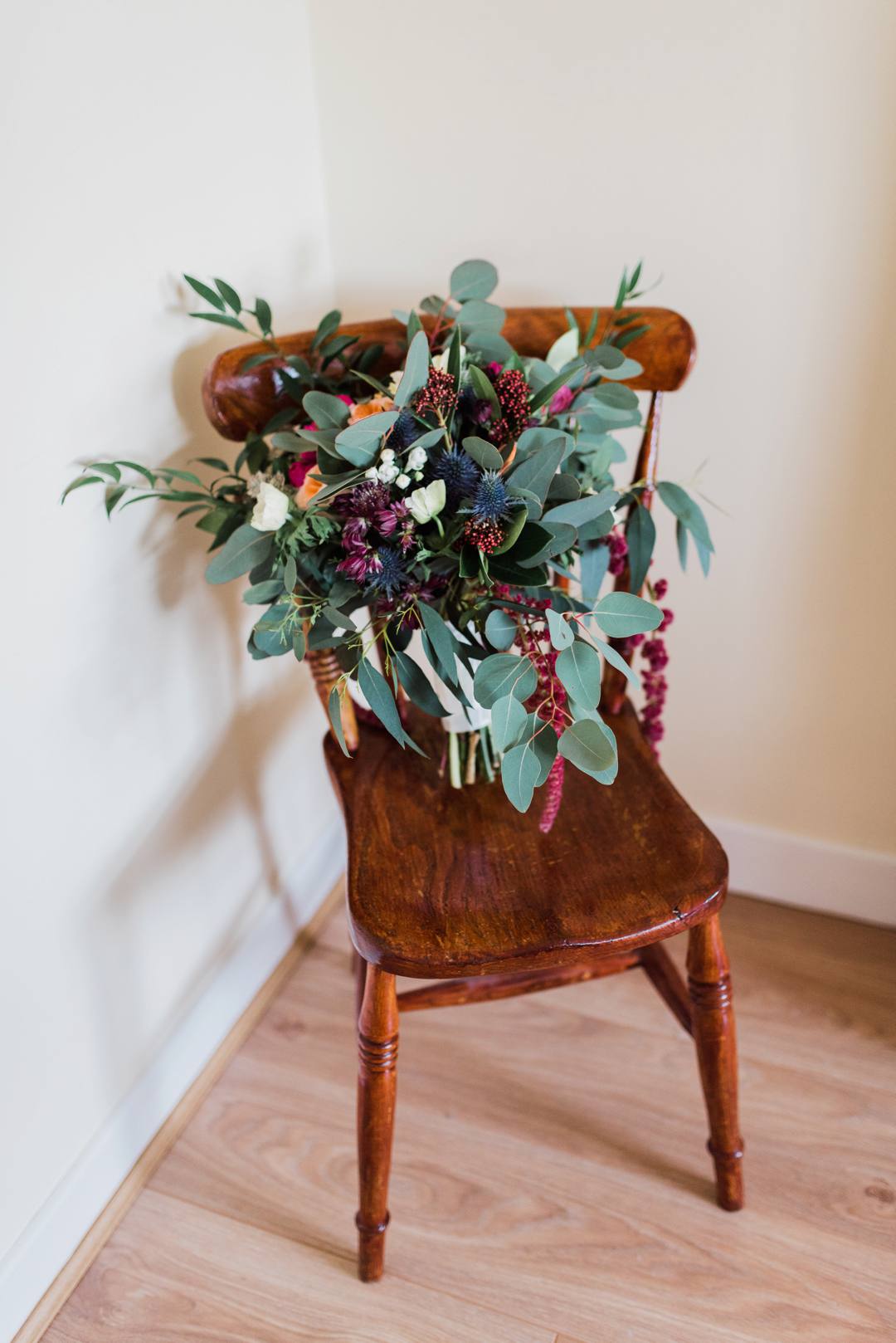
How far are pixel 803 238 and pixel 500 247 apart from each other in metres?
0.36

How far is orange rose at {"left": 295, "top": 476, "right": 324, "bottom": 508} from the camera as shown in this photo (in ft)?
3.00

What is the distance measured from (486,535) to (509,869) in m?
0.34

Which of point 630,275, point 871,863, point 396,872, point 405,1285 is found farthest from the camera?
point 871,863

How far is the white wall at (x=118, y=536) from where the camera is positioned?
0.90m

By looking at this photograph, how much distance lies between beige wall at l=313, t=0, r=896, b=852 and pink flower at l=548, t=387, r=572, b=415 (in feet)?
1.02

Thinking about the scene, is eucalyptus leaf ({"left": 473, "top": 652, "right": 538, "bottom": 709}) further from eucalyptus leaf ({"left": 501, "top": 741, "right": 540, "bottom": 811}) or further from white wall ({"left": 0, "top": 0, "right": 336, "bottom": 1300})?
white wall ({"left": 0, "top": 0, "right": 336, "bottom": 1300})

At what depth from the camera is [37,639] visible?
0.96 meters

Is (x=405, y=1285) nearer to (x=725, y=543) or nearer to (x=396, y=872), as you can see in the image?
(x=396, y=872)

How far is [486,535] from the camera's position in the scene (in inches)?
34.0

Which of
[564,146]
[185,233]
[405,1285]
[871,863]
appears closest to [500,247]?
[564,146]

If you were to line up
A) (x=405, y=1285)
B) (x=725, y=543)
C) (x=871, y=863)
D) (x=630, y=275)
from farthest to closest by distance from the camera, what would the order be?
(x=871, y=863) < (x=725, y=543) < (x=630, y=275) < (x=405, y=1285)

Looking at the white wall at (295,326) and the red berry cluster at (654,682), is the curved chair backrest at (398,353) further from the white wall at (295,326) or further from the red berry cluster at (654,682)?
the red berry cluster at (654,682)

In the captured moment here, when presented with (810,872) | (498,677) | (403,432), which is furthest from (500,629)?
(810,872)

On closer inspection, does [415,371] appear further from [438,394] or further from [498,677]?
[498,677]
